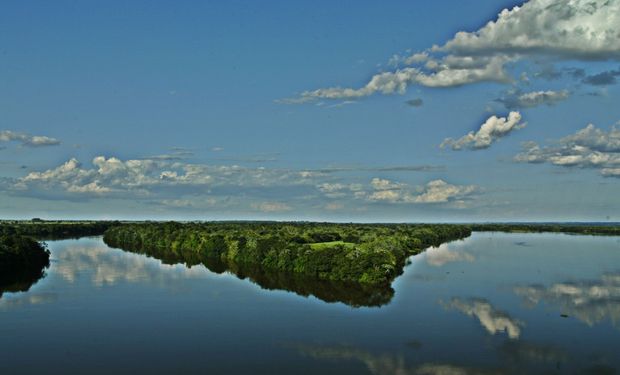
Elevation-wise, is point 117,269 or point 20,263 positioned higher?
point 20,263

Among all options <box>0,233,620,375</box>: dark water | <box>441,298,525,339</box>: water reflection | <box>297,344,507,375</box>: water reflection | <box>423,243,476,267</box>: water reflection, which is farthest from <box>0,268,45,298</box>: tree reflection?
<box>423,243,476,267</box>: water reflection

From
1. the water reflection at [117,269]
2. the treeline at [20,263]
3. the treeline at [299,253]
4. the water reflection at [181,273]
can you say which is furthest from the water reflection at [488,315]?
the treeline at [20,263]

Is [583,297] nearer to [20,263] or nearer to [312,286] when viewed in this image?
[312,286]

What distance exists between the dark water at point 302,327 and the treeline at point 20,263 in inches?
139

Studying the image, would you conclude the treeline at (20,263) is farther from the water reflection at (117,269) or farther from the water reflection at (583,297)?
the water reflection at (583,297)

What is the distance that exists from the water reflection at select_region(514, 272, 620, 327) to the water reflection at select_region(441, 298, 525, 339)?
6.76 metres

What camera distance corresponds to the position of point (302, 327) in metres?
60.9

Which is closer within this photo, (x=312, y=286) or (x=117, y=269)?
(x=312, y=286)

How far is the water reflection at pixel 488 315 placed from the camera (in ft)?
199

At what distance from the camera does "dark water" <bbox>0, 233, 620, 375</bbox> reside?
48031mm

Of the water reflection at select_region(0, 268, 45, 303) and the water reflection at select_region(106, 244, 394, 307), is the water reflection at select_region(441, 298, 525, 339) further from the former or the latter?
the water reflection at select_region(0, 268, 45, 303)

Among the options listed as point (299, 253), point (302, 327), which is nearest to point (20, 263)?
point (299, 253)

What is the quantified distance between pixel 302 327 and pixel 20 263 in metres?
61.0

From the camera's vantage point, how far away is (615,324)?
210 ft
